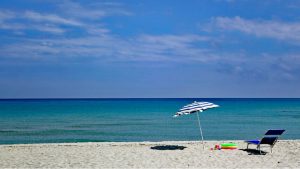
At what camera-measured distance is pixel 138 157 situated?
12211 millimetres

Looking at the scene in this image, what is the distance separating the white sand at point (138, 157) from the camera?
1078cm

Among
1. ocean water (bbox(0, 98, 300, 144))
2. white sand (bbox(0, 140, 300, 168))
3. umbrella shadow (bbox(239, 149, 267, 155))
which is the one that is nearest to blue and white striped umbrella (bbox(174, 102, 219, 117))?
white sand (bbox(0, 140, 300, 168))

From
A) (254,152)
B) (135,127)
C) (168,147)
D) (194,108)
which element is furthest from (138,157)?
(135,127)

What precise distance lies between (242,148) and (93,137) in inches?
510

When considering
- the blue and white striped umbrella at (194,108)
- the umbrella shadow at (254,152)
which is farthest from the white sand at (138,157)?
the blue and white striped umbrella at (194,108)

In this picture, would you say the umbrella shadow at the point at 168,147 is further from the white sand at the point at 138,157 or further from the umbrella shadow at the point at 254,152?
the umbrella shadow at the point at 254,152

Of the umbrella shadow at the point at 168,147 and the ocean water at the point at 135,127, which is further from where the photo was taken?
the ocean water at the point at 135,127

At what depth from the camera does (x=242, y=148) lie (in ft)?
47.0

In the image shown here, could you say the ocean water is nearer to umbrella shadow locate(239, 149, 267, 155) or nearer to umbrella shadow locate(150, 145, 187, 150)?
umbrella shadow locate(150, 145, 187, 150)

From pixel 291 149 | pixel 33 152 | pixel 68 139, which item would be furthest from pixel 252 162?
pixel 68 139

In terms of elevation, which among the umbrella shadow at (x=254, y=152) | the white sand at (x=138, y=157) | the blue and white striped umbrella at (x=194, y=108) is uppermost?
the blue and white striped umbrella at (x=194, y=108)

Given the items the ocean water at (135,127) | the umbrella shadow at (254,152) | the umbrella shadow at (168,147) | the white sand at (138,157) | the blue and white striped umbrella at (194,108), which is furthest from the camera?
the ocean water at (135,127)

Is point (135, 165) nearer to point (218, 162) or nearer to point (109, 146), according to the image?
point (218, 162)

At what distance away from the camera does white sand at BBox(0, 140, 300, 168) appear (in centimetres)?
1078
